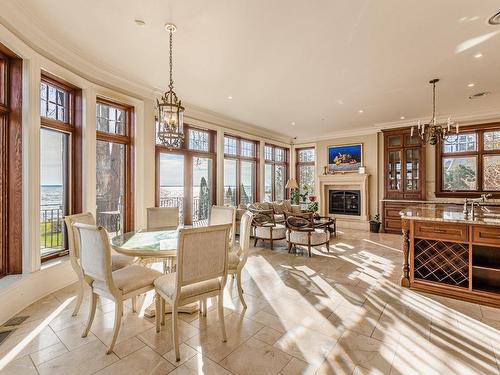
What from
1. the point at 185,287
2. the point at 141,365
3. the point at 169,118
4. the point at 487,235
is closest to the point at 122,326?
the point at 141,365

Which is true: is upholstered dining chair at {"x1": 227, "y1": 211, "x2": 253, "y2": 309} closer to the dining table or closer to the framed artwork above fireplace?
the dining table

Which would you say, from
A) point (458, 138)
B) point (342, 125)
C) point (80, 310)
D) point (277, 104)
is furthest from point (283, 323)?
point (458, 138)

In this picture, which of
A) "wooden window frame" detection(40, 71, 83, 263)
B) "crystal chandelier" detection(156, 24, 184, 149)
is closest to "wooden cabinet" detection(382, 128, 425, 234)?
"crystal chandelier" detection(156, 24, 184, 149)

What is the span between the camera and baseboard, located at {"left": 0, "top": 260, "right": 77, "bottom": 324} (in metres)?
2.60

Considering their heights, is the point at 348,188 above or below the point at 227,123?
below

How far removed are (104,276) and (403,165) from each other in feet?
24.3

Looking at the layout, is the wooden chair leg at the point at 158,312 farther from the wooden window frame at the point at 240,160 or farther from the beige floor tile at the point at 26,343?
the wooden window frame at the point at 240,160

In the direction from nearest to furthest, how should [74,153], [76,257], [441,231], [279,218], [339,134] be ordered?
1. [76,257]
2. [441,231]
3. [74,153]
4. [279,218]
5. [339,134]

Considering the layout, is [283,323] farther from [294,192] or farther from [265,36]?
[294,192]

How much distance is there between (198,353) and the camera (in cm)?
209

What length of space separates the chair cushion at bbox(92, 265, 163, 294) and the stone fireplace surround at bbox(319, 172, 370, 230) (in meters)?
6.79

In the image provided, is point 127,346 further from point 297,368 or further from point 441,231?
point 441,231

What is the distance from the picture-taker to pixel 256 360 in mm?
2006

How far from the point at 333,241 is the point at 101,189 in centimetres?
502
